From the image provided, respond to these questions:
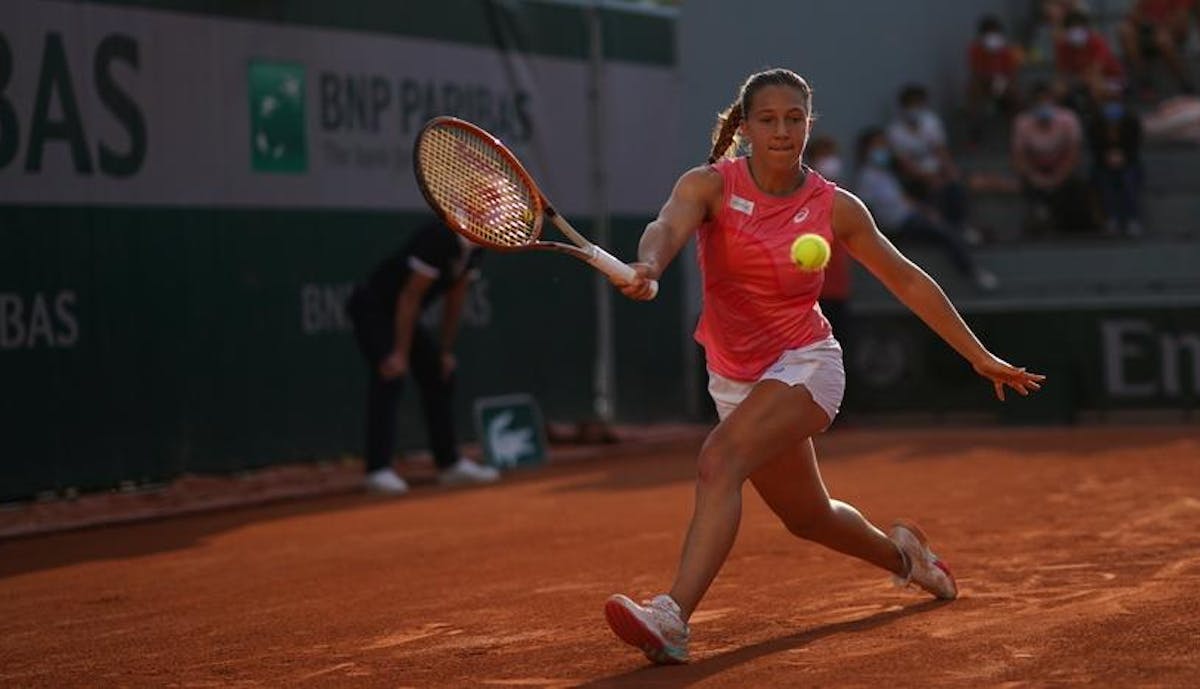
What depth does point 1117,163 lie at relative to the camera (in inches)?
784

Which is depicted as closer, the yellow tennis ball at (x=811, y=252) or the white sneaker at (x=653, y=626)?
the white sneaker at (x=653, y=626)

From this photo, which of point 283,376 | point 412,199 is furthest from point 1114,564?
point 412,199

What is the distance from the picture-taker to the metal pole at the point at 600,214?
1716cm

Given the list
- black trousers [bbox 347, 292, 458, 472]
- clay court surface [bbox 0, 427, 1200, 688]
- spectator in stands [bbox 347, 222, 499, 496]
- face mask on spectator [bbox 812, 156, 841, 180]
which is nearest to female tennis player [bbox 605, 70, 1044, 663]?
clay court surface [bbox 0, 427, 1200, 688]

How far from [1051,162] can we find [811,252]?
14699 millimetres

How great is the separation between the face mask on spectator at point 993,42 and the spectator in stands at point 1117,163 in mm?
2491

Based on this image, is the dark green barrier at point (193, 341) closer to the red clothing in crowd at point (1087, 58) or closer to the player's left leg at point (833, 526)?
the player's left leg at point (833, 526)

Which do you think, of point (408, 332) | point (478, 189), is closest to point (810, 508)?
point (478, 189)

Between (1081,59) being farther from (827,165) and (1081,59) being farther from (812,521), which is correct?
(812,521)

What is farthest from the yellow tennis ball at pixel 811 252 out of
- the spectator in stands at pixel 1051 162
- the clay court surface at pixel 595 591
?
the spectator in stands at pixel 1051 162

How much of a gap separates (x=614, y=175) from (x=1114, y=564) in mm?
9722

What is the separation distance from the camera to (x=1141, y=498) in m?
10.8

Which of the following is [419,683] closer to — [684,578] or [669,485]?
[684,578]

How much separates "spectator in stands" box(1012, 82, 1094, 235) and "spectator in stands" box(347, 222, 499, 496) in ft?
29.8
